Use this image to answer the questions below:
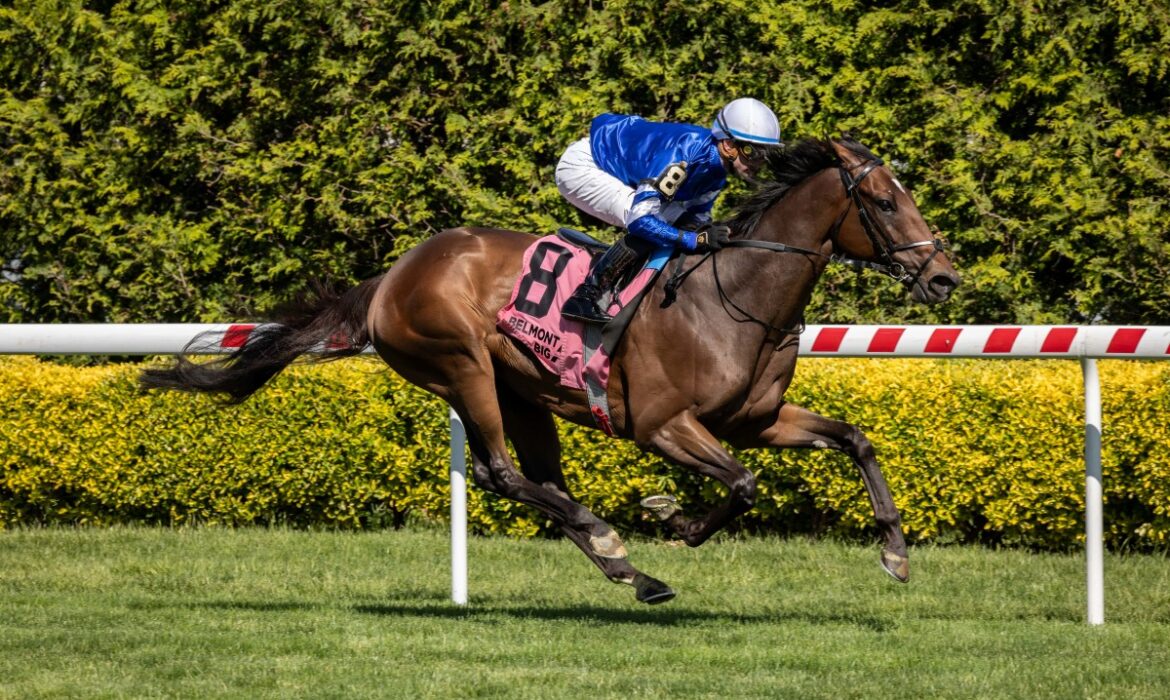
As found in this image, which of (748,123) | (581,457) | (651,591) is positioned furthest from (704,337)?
(581,457)

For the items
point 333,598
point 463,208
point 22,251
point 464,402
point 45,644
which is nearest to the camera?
point 45,644

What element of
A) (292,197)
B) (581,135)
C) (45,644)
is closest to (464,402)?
(45,644)

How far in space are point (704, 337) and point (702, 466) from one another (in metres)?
0.45

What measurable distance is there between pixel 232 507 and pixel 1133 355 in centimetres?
463

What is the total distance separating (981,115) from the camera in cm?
785

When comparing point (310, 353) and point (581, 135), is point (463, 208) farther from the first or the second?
point (310, 353)

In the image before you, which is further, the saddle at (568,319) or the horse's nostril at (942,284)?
the saddle at (568,319)

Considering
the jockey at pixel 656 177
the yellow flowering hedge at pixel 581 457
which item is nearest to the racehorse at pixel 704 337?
the jockey at pixel 656 177

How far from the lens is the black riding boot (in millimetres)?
5297

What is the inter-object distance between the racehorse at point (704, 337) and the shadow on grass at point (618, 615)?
25 centimetres

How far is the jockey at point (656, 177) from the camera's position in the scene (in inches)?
205

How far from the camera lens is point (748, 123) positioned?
5254mm

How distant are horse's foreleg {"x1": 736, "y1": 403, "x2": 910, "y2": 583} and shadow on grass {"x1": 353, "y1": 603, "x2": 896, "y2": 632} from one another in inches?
15.4

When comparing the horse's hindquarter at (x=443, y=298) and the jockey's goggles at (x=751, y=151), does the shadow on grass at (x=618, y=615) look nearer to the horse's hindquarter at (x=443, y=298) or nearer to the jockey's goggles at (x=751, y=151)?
the horse's hindquarter at (x=443, y=298)
